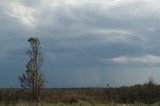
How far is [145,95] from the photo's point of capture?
160 ft

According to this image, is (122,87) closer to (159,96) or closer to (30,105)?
(159,96)

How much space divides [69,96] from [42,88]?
8166 millimetres

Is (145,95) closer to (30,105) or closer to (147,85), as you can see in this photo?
(147,85)

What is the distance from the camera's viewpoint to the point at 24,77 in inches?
1039

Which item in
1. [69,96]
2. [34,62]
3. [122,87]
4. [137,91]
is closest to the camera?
[34,62]

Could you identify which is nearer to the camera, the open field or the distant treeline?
the open field

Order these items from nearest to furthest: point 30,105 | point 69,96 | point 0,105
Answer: point 30,105, point 0,105, point 69,96

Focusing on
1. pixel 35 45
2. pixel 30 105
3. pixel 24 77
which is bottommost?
pixel 30 105

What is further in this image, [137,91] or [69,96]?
[137,91]

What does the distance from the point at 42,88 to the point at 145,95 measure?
24891 millimetres

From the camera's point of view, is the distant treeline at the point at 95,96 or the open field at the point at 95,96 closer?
the open field at the point at 95,96

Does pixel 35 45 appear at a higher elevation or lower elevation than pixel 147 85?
higher

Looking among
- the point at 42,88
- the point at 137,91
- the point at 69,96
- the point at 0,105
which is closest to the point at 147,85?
the point at 137,91

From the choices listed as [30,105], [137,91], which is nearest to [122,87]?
[137,91]
